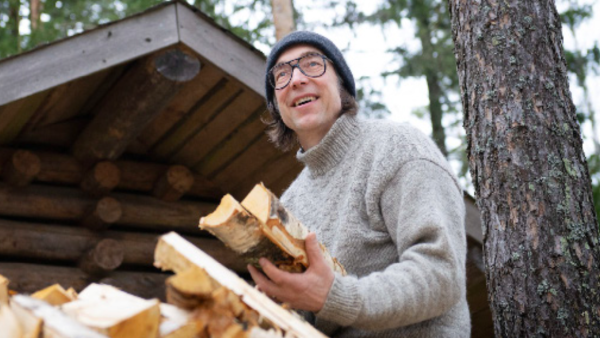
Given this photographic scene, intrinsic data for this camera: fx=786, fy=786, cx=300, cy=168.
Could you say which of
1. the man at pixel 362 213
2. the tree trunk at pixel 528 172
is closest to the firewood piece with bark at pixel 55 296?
the man at pixel 362 213

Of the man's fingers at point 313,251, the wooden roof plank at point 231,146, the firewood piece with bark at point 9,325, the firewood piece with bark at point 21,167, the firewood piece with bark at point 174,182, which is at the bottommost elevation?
the firewood piece with bark at point 9,325

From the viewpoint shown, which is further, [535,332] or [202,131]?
[202,131]

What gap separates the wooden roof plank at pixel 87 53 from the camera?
14.6 ft

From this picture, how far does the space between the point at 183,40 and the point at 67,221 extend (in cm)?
187

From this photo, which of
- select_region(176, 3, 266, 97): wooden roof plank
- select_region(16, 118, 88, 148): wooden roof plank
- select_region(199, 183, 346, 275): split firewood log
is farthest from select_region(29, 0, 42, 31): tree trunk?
select_region(199, 183, 346, 275): split firewood log

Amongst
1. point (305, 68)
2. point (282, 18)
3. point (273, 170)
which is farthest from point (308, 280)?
point (282, 18)

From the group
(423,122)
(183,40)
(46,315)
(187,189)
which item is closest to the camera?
(46,315)

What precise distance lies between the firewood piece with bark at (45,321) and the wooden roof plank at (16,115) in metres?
2.92

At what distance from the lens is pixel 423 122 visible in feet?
63.6

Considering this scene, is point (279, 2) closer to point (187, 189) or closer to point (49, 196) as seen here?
point (187, 189)

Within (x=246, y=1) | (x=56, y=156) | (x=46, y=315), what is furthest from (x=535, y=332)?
(x=246, y=1)

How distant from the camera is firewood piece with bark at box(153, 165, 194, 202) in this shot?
5.97 metres

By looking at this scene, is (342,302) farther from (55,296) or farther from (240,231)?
(55,296)

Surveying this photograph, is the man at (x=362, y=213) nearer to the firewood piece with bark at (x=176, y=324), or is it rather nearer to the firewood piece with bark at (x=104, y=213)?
the firewood piece with bark at (x=176, y=324)
